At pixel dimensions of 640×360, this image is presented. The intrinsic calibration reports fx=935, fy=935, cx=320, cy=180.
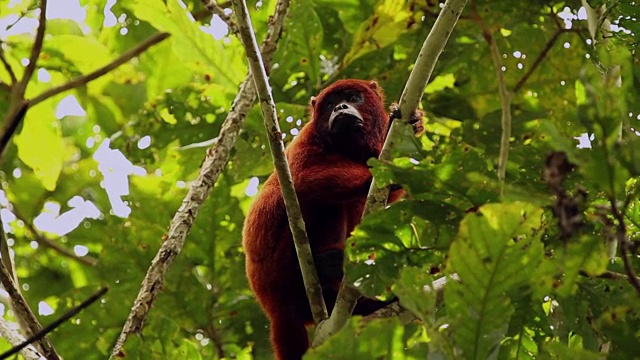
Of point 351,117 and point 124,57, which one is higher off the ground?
point 124,57

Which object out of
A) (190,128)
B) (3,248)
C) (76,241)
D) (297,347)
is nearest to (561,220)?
(297,347)

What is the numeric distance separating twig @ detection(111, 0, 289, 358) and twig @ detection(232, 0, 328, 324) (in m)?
0.97

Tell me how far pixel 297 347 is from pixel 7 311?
3.75 m

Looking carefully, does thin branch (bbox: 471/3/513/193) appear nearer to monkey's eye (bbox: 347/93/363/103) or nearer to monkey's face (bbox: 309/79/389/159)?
monkey's face (bbox: 309/79/389/159)

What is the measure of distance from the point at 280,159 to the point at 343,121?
160 cm

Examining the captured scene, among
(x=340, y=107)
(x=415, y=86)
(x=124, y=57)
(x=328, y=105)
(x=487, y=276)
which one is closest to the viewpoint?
(x=487, y=276)

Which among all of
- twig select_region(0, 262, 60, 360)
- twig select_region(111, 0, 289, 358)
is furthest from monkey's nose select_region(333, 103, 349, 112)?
twig select_region(0, 262, 60, 360)

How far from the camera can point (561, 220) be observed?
2.67m

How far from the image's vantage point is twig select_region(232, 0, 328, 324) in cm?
446

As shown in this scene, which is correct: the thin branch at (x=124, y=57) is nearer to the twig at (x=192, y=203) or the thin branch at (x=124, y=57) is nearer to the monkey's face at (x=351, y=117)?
the monkey's face at (x=351, y=117)

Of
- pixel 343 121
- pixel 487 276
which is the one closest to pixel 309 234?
pixel 343 121

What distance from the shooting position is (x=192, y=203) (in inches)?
217

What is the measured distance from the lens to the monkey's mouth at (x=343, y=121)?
597 cm

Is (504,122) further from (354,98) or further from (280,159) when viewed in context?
(280,159)
